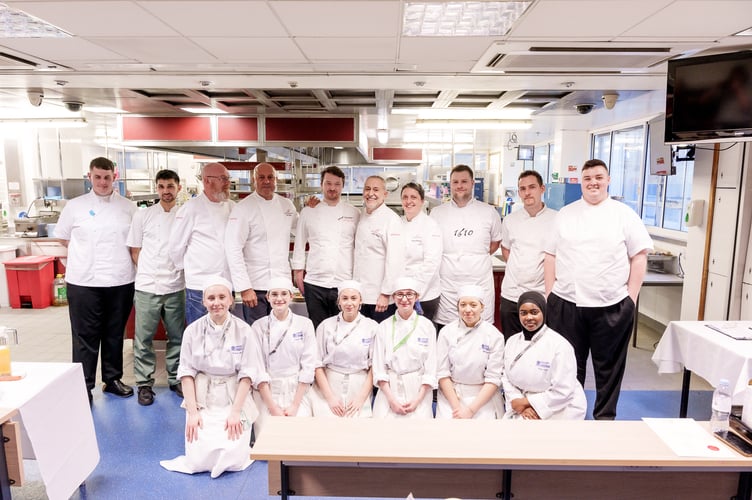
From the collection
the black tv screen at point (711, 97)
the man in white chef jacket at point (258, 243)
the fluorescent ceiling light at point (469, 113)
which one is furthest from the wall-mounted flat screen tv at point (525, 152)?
the man in white chef jacket at point (258, 243)

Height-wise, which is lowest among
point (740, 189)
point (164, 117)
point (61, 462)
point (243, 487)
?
point (243, 487)

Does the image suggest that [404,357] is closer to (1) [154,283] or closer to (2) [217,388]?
(2) [217,388]

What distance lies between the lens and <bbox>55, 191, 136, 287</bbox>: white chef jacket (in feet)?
12.2

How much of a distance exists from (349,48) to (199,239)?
1.75 metres

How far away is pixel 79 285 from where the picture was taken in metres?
3.71

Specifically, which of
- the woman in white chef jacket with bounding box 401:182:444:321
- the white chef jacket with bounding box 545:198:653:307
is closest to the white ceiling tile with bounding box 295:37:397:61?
the woman in white chef jacket with bounding box 401:182:444:321

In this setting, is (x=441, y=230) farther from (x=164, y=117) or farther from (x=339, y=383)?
(x=164, y=117)

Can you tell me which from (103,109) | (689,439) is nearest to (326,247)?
(689,439)

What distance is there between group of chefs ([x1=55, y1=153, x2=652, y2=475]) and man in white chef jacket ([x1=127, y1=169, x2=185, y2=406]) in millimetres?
12

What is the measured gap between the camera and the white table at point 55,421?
2.28 metres

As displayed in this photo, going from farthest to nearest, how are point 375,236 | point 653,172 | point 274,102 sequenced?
point 653,172 < point 274,102 < point 375,236

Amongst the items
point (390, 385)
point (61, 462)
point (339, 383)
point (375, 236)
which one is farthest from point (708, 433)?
point (61, 462)

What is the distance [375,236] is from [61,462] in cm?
226

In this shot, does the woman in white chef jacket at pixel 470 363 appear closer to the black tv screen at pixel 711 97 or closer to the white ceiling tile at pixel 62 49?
the black tv screen at pixel 711 97
